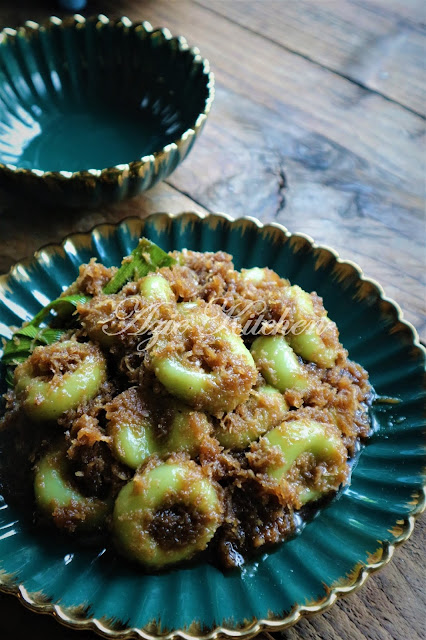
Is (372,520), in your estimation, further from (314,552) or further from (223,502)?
(223,502)

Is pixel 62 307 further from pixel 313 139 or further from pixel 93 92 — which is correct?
pixel 313 139

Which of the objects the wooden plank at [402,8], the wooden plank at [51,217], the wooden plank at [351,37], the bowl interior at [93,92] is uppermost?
the wooden plank at [402,8]

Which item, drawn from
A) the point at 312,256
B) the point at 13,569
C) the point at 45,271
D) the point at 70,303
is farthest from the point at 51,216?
the point at 13,569

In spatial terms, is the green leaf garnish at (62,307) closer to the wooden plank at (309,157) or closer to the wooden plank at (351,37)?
the wooden plank at (309,157)

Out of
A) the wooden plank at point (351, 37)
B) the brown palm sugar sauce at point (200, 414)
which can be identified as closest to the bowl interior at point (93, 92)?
the wooden plank at point (351, 37)

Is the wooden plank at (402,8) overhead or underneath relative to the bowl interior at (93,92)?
overhead

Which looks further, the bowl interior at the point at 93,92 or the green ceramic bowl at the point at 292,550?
the bowl interior at the point at 93,92

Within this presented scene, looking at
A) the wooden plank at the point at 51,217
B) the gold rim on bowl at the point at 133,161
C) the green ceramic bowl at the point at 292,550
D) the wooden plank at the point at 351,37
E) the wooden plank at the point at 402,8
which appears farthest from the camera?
the wooden plank at the point at 402,8

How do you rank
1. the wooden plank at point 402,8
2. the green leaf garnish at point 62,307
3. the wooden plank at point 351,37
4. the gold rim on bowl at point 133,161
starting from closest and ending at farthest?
the green leaf garnish at point 62,307
the gold rim on bowl at point 133,161
the wooden plank at point 351,37
the wooden plank at point 402,8
